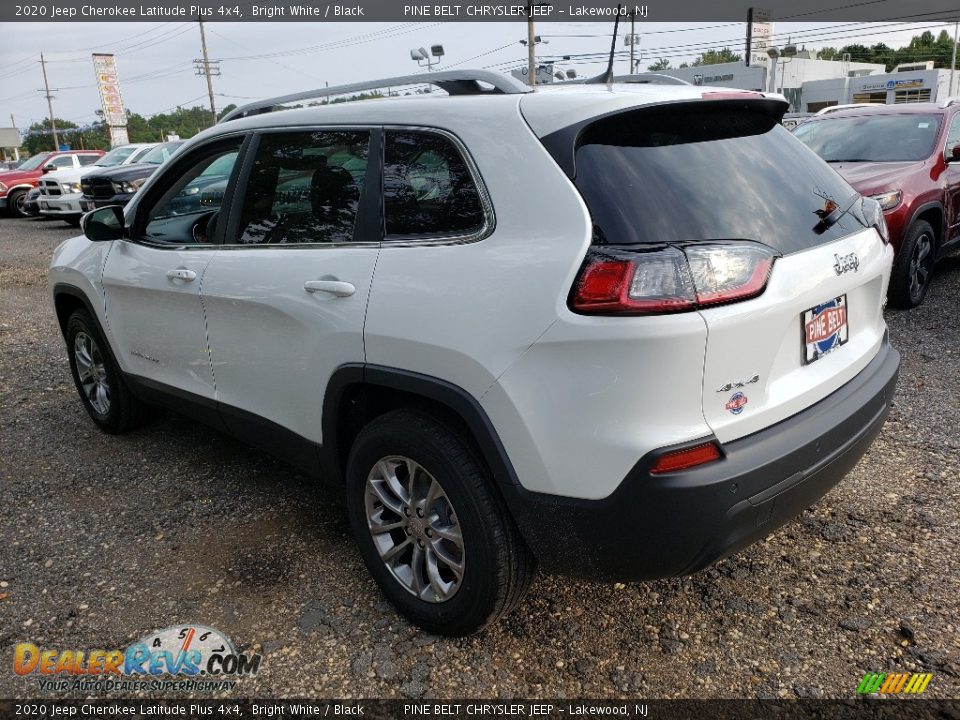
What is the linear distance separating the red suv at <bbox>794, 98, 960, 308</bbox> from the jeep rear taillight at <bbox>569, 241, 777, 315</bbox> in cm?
496

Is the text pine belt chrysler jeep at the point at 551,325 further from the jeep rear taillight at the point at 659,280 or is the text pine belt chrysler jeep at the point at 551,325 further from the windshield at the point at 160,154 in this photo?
the windshield at the point at 160,154

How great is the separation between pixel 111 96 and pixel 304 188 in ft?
187

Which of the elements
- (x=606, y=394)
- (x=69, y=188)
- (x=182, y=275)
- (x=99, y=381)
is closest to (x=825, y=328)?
(x=606, y=394)

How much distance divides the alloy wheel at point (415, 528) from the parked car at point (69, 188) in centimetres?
1589

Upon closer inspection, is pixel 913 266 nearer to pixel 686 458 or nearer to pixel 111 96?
pixel 686 458

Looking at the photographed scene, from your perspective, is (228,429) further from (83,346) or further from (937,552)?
(937,552)

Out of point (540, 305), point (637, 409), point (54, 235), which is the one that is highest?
point (540, 305)

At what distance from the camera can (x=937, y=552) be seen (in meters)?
3.01

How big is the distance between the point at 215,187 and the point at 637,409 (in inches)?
93.7

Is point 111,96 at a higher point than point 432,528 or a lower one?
higher

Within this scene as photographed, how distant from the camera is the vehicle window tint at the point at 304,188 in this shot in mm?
2770

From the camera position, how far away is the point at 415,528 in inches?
102

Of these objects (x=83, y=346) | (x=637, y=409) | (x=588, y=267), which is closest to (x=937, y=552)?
(x=637, y=409)

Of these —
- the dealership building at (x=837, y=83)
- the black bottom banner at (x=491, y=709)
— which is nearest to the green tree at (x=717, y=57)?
the dealership building at (x=837, y=83)
